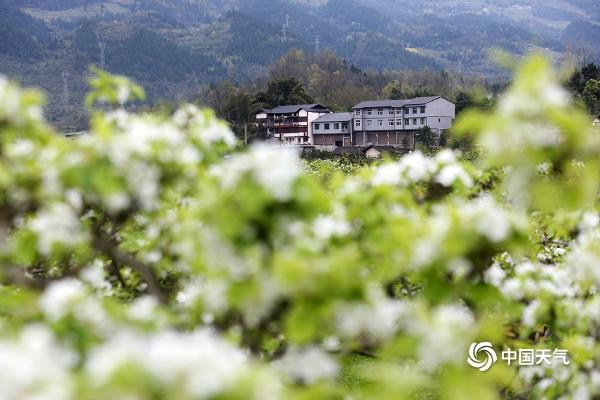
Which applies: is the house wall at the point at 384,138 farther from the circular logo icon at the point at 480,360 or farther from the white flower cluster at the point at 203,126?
the white flower cluster at the point at 203,126

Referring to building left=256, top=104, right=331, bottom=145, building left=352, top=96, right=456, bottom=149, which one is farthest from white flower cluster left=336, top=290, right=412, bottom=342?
building left=256, top=104, right=331, bottom=145

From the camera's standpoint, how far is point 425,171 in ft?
14.8

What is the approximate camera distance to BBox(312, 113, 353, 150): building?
3152 inches

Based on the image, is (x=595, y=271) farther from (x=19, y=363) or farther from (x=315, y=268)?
(x=19, y=363)

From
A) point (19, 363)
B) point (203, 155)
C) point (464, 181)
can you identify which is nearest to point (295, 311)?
point (19, 363)

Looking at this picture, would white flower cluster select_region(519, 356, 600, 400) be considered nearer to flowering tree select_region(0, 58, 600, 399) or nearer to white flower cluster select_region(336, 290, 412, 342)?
→ flowering tree select_region(0, 58, 600, 399)

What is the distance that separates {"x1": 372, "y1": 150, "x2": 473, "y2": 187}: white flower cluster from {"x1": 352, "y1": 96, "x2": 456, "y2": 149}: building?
2795 inches

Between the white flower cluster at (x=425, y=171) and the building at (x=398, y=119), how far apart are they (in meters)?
71.0

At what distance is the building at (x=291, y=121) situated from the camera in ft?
268

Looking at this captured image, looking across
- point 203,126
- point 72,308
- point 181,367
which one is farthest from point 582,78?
point 181,367

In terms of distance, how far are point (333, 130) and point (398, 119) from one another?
29.6 ft

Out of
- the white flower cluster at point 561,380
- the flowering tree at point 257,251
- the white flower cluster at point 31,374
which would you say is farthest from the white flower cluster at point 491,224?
the white flower cluster at point 561,380

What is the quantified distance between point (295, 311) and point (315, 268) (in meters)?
0.22

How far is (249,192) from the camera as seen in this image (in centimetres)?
247
